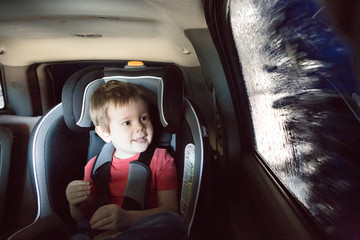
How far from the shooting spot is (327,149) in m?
0.66

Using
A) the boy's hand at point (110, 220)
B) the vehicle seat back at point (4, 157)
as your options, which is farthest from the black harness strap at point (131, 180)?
the vehicle seat back at point (4, 157)

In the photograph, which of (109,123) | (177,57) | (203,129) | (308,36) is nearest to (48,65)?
(177,57)

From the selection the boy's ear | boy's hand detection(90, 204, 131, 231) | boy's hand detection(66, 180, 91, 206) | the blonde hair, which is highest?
the blonde hair

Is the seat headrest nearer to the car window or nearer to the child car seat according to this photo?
the child car seat

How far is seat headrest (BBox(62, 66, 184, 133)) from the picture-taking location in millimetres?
1222

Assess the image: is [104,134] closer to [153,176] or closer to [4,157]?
[153,176]

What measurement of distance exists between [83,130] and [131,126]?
279mm

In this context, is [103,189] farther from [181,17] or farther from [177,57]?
[177,57]

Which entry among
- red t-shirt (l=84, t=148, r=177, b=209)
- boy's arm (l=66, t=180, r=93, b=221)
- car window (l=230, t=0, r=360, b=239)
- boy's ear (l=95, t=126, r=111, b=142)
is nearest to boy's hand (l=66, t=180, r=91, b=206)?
boy's arm (l=66, t=180, r=93, b=221)

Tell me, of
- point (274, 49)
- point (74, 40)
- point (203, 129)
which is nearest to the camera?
point (274, 49)

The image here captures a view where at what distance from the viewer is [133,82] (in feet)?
4.35

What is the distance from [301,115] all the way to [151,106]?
0.75 meters

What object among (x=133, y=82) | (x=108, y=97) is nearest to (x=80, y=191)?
(x=108, y=97)

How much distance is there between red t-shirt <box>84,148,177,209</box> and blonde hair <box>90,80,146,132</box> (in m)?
0.19
